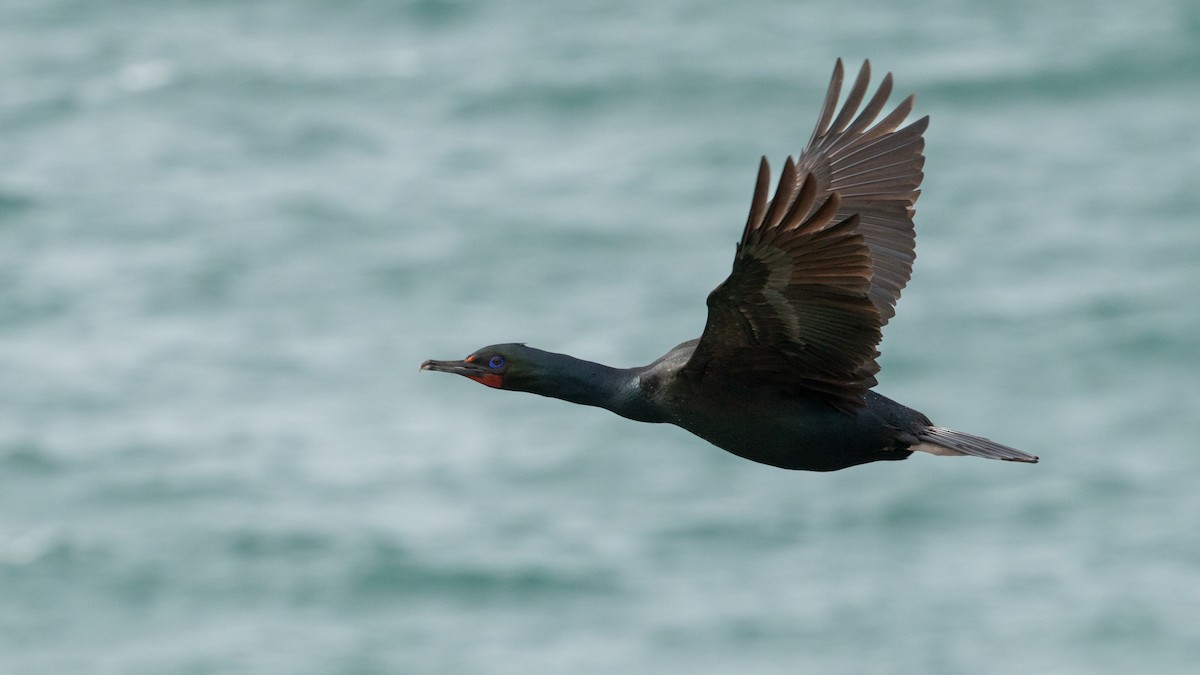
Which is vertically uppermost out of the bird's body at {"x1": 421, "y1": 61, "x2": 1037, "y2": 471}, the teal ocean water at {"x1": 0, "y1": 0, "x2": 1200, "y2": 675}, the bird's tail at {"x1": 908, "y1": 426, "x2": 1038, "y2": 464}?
the teal ocean water at {"x1": 0, "y1": 0, "x2": 1200, "y2": 675}

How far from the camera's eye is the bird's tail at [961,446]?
27.1ft

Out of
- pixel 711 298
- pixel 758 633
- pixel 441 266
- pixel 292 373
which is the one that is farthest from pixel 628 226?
pixel 711 298

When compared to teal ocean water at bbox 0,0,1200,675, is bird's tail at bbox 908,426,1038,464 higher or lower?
lower

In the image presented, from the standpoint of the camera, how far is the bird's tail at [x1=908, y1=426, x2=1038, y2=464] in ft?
27.1

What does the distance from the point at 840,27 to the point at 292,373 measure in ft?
46.2

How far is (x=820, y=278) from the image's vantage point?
778 centimetres

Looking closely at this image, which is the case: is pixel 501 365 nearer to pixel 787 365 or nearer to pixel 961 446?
pixel 787 365

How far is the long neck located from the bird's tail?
115 cm

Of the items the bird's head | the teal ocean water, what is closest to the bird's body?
the bird's head

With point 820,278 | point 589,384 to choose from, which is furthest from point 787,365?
point 589,384

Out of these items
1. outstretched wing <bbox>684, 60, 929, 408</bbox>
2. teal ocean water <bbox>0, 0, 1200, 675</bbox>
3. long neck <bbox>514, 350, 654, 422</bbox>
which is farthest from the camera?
teal ocean water <bbox>0, 0, 1200, 675</bbox>

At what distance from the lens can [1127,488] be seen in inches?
1212

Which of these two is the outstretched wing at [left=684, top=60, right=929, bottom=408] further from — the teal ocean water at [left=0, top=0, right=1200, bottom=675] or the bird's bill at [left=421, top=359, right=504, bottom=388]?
the teal ocean water at [left=0, top=0, right=1200, bottom=675]

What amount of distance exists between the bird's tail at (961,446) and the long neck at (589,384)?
3.77 ft
